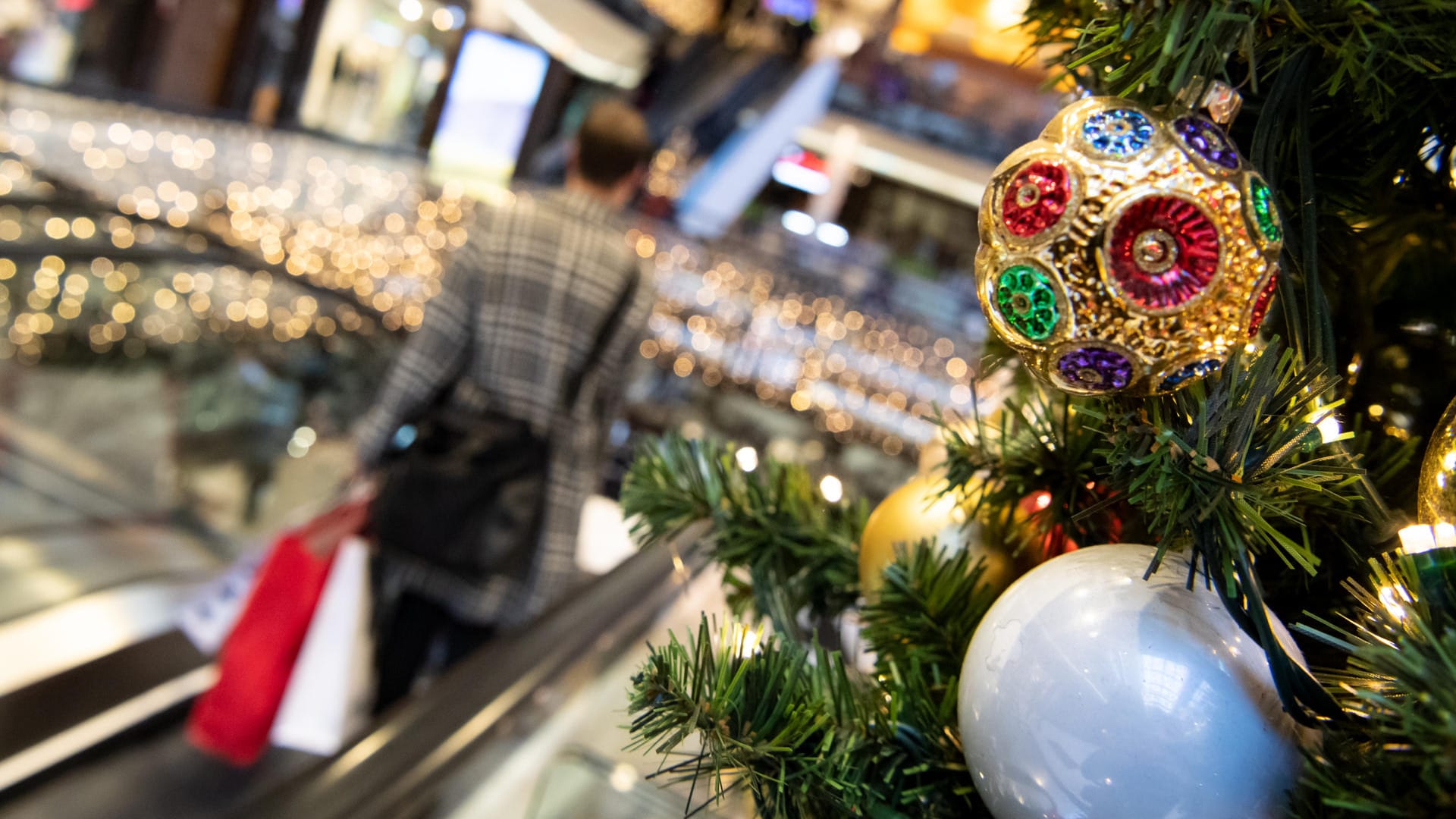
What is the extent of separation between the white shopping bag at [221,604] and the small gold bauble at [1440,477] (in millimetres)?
1854

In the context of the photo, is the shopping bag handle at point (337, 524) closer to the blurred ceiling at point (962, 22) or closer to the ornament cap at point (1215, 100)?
the ornament cap at point (1215, 100)

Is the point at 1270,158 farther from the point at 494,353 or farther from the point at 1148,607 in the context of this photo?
the point at 494,353

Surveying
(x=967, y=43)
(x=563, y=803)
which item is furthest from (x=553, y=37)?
(x=563, y=803)

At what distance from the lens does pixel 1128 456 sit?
383mm

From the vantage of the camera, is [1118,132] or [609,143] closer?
[1118,132]

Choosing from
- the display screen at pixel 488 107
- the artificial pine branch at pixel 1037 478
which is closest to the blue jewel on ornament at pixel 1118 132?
the artificial pine branch at pixel 1037 478

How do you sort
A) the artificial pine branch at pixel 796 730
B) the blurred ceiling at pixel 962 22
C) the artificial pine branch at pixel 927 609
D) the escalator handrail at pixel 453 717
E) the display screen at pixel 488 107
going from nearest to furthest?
the artificial pine branch at pixel 796 730 < the artificial pine branch at pixel 927 609 < the escalator handrail at pixel 453 717 < the blurred ceiling at pixel 962 22 < the display screen at pixel 488 107

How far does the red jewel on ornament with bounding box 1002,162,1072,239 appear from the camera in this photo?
1.26 ft

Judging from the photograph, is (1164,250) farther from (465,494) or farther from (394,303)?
(394,303)

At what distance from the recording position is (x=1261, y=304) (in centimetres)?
39

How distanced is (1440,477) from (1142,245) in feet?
0.49

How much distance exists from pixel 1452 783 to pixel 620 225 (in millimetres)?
1665

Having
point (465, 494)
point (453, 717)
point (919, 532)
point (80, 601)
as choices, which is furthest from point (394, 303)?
point (919, 532)

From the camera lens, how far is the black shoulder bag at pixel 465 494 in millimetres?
1690
